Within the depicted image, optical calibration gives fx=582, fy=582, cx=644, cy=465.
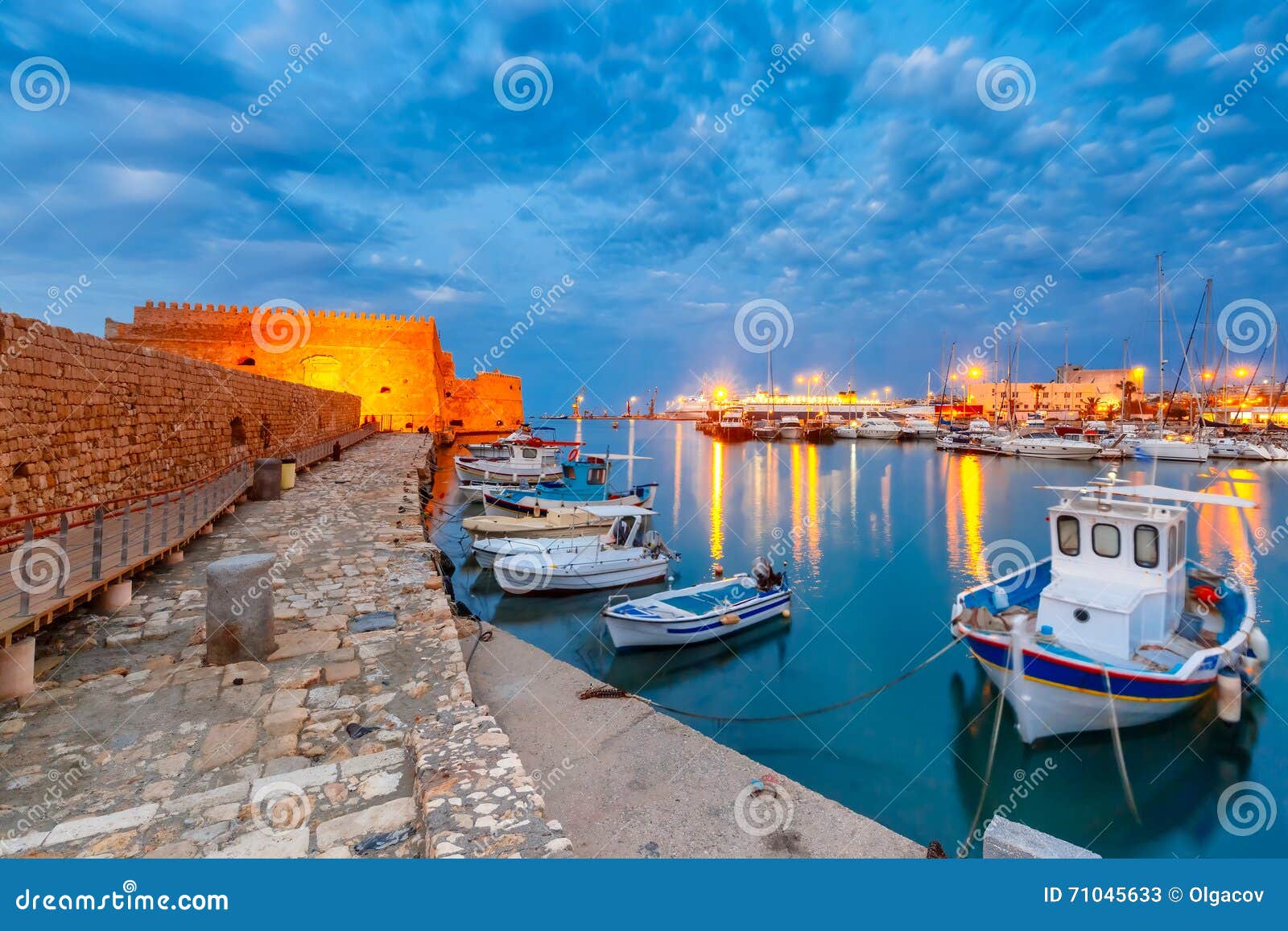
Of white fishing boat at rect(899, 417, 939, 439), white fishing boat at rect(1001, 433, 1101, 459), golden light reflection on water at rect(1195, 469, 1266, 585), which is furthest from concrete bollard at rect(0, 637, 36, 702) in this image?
white fishing boat at rect(899, 417, 939, 439)

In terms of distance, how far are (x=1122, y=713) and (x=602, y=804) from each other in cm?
641

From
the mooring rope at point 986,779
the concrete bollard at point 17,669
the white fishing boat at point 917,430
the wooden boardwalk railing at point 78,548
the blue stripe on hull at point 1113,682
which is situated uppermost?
the white fishing boat at point 917,430

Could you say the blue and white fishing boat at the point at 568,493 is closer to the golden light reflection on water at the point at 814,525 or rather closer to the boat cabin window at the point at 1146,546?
the golden light reflection on water at the point at 814,525

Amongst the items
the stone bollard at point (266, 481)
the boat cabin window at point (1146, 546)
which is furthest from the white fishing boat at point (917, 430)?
the stone bollard at point (266, 481)

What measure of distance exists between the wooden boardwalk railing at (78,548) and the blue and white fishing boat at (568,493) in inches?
387

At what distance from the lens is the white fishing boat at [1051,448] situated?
44.2 m

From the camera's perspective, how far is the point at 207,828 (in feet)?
9.95

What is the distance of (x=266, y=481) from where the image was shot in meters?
12.7

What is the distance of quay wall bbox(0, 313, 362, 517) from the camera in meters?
6.04

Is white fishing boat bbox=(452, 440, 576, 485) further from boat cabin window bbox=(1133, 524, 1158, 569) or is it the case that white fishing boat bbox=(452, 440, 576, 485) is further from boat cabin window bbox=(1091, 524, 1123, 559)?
boat cabin window bbox=(1133, 524, 1158, 569)

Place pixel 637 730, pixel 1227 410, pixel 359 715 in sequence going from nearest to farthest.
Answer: pixel 359 715
pixel 637 730
pixel 1227 410
